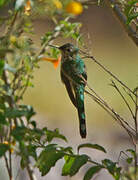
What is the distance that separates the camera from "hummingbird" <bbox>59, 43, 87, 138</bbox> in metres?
3.87

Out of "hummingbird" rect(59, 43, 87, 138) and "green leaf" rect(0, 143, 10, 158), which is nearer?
"green leaf" rect(0, 143, 10, 158)

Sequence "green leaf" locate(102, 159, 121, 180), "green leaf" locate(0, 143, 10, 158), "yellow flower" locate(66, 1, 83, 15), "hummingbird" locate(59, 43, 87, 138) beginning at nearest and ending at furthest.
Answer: "yellow flower" locate(66, 1, 83, 15) → "green leaf" locate(0, 143, 10, 158) → "green leaf" locate(102, 159, 121, 180) → "hummingbird" locate(59, 43, 87, 138)

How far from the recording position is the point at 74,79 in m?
4.00

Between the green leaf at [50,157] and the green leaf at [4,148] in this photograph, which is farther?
the green leaf at [50,157]

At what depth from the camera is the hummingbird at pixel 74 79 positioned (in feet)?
12.7

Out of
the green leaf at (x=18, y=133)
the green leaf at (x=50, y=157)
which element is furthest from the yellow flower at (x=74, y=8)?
the green leaf at (x=50, y=157)

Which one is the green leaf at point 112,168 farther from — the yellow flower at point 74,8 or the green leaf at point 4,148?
the yellow flower at point 74,8

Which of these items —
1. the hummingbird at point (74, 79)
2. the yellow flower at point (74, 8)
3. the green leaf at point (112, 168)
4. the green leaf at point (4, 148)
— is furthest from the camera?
the hummingbird at point (74, 79)

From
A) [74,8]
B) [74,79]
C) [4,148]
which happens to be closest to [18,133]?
[4,148]

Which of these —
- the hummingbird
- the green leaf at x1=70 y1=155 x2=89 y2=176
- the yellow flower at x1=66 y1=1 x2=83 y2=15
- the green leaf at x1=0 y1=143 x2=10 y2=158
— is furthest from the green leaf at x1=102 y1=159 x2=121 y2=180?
the hummingbird

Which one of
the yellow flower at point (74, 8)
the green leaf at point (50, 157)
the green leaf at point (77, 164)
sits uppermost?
the yellow flower at point (74, 8)

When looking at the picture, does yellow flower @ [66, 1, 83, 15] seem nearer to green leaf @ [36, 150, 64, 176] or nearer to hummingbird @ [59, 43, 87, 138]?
green leaf @ [36, 150, 64, 176]

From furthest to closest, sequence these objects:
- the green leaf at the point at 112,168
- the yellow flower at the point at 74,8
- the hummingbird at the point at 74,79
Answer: the hummingbird at the point at 74,79
the green leaf at the point at 112,168
the yellow flower at the point at 74,8

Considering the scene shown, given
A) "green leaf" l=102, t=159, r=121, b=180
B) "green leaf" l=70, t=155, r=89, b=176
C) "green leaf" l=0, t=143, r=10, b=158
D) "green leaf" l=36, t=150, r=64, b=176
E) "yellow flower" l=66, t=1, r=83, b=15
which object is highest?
"yellow flower" l=66, t=1, r=83, b=15
